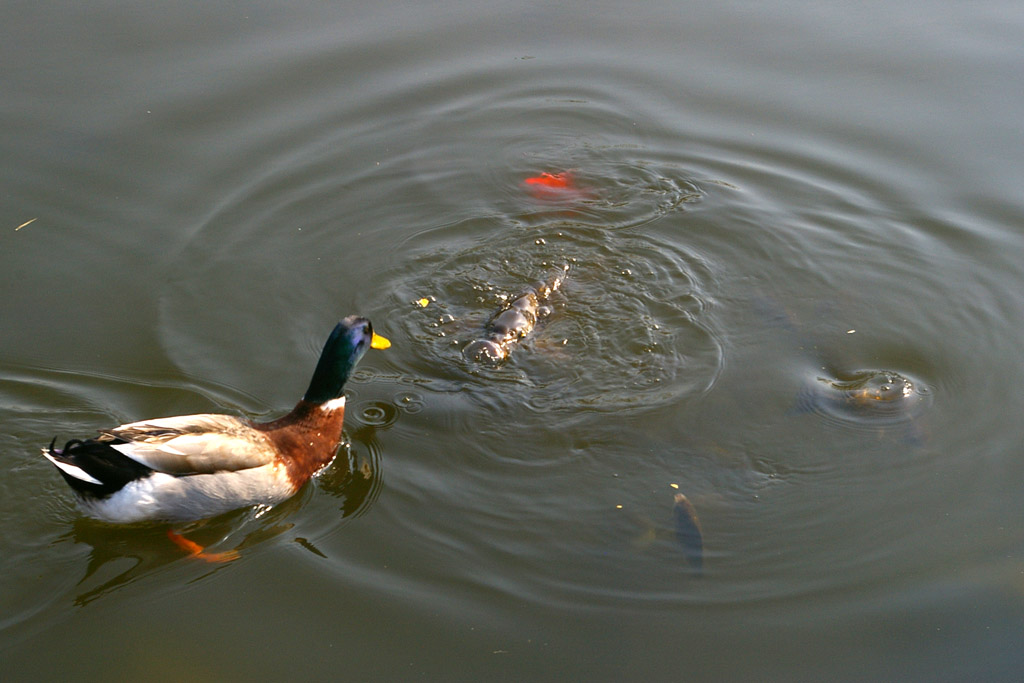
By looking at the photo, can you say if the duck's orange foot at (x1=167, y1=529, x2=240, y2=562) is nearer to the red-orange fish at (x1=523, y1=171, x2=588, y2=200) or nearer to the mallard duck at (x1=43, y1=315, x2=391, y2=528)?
the mallard duck at (x1=43, y1=315, x2=391, y2=528)

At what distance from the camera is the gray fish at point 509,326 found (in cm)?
598

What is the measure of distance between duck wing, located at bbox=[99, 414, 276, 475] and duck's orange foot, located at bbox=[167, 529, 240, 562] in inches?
14.2

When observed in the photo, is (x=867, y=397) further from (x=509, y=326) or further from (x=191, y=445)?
(x=191, y=445)

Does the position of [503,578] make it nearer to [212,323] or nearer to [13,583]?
[13,583]

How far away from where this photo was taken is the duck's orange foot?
15.7 ft

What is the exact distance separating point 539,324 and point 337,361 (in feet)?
4.87

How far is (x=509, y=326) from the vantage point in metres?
6.09

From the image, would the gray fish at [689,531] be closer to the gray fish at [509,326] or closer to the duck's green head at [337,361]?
the gray fish at [509,326]

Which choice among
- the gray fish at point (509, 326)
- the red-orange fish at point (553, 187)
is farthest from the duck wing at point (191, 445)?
the red-orange fish at point (553, 187)

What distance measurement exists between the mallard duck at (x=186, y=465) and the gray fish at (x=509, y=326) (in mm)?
1207

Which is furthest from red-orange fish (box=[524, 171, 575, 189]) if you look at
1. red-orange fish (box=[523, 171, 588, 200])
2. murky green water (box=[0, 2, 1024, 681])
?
murky green water (box=[0, 2, 1024, 681])

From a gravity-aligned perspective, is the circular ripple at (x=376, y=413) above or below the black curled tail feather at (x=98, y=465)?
above

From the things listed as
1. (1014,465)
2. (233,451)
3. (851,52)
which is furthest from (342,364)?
(851,52)

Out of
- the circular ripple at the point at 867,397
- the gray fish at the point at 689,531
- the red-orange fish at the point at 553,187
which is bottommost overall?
the gray fish at the point at 689,531
